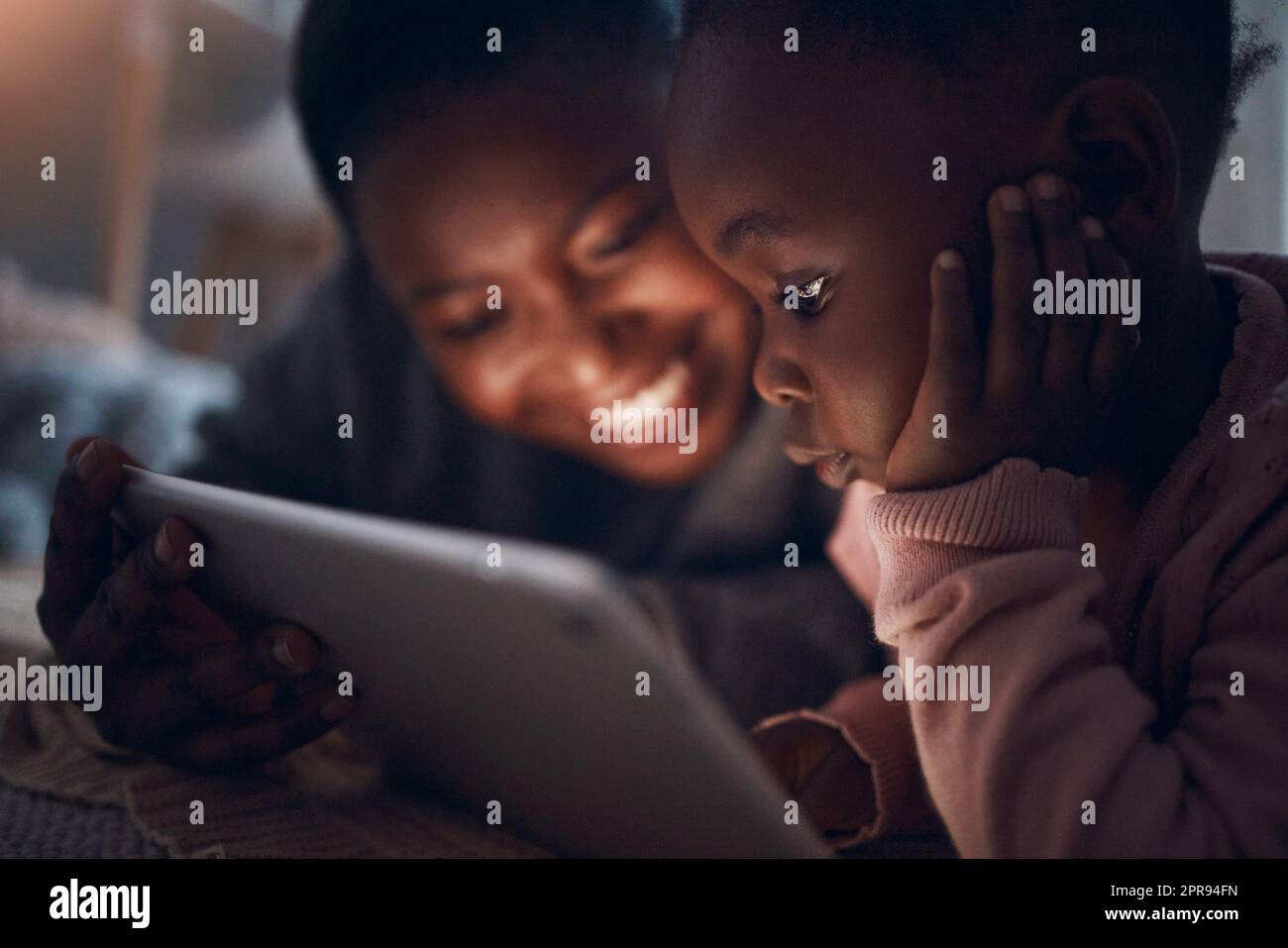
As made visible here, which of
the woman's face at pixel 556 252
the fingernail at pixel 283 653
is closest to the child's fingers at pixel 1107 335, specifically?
the woman's face at pixel 556 252

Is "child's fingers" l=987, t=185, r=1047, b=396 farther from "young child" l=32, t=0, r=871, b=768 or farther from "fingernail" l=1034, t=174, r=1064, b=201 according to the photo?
"young child" l=32, t=0, r=871, b=768

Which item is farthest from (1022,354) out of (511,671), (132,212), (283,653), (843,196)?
(132,212)

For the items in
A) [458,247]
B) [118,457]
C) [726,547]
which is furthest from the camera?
[726,547]

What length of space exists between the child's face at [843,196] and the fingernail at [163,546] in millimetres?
314

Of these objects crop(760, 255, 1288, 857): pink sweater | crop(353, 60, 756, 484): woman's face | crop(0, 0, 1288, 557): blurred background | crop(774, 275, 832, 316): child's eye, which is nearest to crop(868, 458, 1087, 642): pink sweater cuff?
crop(760, 255, 1288, 857): pink sweater

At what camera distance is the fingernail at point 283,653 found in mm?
479

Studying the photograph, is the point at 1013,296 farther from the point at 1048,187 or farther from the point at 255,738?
the point at 255,738

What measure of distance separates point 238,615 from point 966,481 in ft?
1.24

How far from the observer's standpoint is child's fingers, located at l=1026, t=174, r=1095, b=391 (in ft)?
1.45

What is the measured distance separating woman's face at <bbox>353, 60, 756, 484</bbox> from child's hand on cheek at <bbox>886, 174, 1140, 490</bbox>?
227mm
